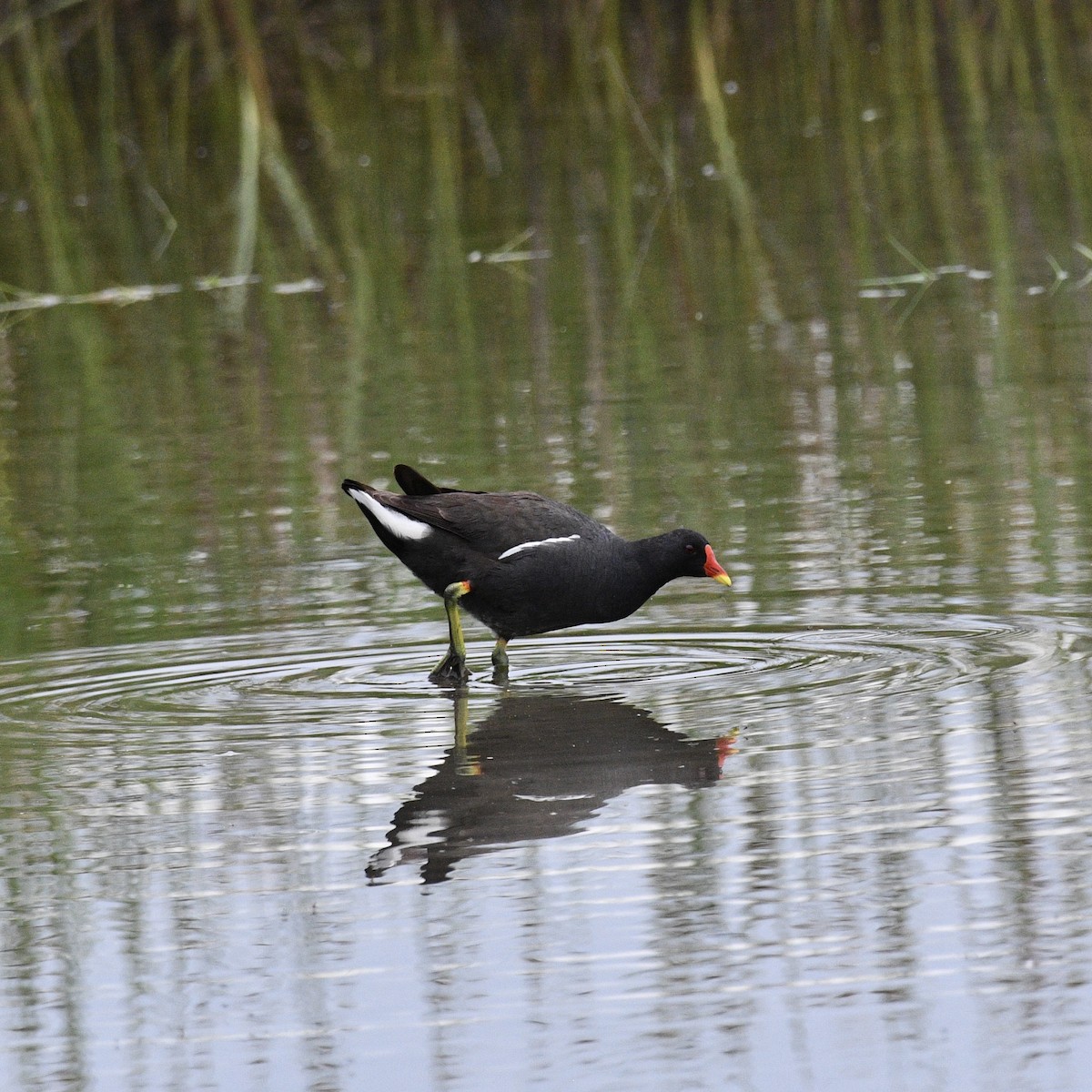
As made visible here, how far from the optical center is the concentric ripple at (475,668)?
613 cm

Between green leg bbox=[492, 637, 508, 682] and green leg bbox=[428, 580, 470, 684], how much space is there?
3.1 inches

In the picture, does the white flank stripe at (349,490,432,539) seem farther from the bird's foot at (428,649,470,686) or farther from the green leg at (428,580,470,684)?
the bird's foot at (428,649,470,686)

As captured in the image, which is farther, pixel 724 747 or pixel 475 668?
pixel 475 668

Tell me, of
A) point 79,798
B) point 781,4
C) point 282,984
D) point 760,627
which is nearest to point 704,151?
point 781,4

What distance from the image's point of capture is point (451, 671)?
21.7 ft

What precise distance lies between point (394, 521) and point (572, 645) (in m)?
0.67

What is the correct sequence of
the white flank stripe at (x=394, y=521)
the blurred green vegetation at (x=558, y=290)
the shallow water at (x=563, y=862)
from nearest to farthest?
the shallow water at (x=563, y=862)
the white flank stripe at (x=394, y=521)
the blurred green vegetation at (x=558, y=290)

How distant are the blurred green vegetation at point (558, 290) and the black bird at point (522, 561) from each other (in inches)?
25.2

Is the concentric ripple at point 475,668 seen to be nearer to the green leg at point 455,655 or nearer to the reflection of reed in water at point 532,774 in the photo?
the green leg at point 455,655

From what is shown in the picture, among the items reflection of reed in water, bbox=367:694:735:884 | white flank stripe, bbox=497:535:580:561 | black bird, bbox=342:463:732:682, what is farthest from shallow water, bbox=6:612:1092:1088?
white flank stripe, bbox=497:535:580:561

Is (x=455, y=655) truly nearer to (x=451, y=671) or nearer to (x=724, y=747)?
(x=451, y=671)

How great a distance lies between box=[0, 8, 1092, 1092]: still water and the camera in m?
4.00

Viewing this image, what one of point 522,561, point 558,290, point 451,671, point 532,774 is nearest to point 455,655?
point 451,671

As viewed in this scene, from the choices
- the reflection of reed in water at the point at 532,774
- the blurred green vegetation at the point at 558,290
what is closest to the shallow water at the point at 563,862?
the reflection of reed in water at the point at 532,774
